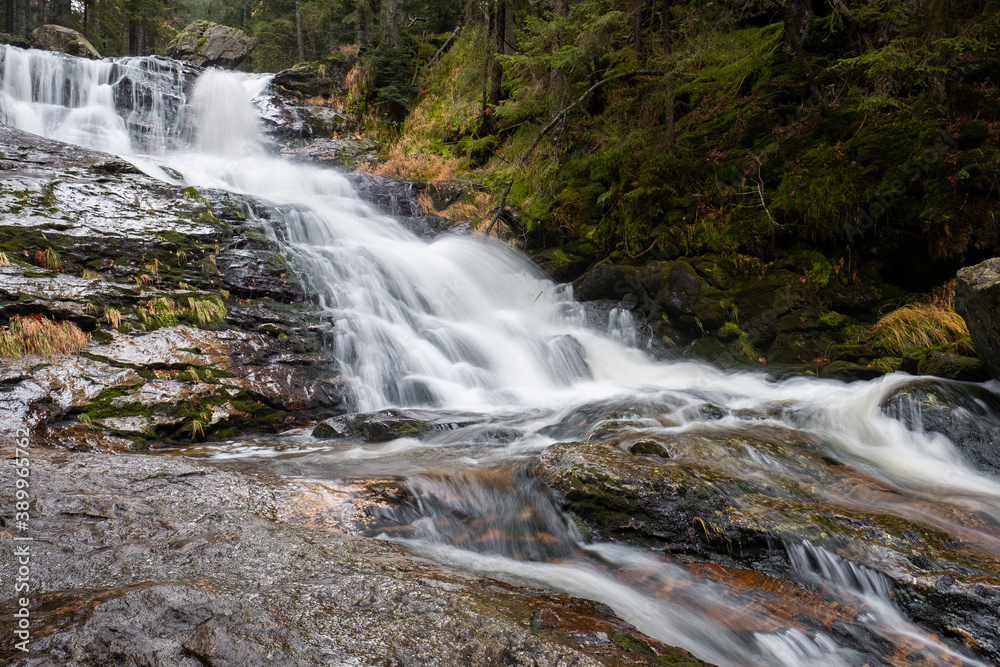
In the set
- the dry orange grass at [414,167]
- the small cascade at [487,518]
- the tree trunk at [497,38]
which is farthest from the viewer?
the dry orange grass at [414,167]

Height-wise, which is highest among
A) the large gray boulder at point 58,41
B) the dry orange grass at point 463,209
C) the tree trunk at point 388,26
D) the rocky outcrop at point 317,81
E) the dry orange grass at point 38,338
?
the tree trunk at point 388,26

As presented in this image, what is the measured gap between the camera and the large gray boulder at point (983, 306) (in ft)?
15.8

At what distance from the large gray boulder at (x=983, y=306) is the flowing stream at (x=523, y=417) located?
0.78 metres

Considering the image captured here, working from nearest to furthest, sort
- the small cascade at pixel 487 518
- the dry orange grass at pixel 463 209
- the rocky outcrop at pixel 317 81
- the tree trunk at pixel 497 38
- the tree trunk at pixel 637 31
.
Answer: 1. the small cascade at pixel 487 518
2. the tree trunk at pixel 637 31
3. the tree trunk at pixel 497 38
4. the dry orange grass at pixel 463 209
5. the rocky outcrop at pixel 317 81

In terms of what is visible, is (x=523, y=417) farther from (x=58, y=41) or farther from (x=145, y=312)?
(x=58, y=41)

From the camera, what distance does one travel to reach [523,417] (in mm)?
6547

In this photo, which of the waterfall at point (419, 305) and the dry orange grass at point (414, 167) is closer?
the waterfall at point (419, 305)

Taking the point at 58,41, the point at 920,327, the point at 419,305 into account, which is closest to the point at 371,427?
the point at 419,305

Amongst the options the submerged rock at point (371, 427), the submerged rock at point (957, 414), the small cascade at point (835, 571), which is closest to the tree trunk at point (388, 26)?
the submerged rock at point (371, 427)

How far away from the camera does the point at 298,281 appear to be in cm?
814

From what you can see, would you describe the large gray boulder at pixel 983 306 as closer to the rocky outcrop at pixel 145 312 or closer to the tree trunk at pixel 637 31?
the tree trunk at pixel 637 31

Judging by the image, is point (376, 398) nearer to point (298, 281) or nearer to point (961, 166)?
point (298, 281)

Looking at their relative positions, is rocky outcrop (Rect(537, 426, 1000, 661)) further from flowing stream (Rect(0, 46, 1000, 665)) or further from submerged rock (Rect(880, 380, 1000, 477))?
submerged rock (Rect(880, 380, 1000, 477))

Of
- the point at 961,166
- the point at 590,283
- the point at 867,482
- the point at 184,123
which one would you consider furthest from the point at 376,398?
the point at 184,123
